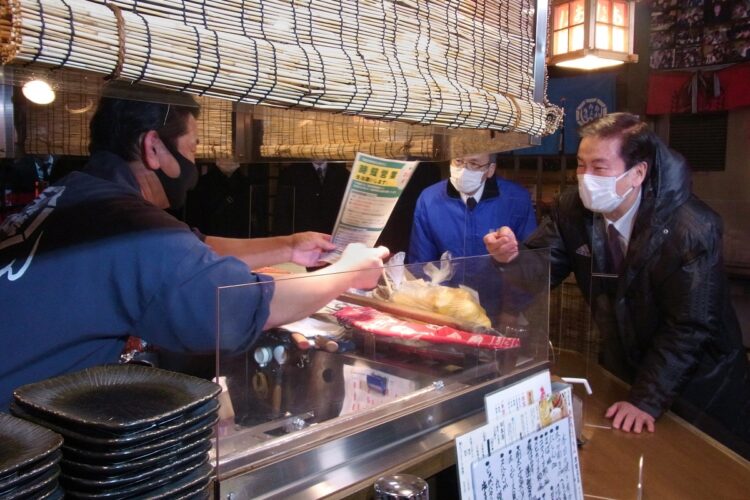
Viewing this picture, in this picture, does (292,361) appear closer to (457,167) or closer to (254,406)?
(254,406)

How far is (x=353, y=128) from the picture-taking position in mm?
2219

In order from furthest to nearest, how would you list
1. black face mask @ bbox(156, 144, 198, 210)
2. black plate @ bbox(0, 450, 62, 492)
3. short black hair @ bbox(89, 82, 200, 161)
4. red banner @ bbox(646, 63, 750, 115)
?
red banner @ bbox(646, 63, 750, 115) → black face mask @ bbox(156, 144, 198, 210) → short black hair @ bbox(89, 82, 200, 161) → black plate @ bbox(0, 450, 62, 492)

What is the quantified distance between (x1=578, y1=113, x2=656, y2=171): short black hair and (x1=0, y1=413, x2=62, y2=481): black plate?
8.13ft

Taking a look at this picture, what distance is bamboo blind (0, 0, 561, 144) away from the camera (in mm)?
793

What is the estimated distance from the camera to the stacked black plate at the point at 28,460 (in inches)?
30.8

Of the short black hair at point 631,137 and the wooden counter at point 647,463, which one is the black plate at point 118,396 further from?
the short black hair at point 631,137

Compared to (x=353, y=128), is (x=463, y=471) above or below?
below

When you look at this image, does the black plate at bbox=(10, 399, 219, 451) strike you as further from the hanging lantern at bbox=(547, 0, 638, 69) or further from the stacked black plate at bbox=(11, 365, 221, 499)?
the hanging lantern at bbox=(547, 0, 638, 69)

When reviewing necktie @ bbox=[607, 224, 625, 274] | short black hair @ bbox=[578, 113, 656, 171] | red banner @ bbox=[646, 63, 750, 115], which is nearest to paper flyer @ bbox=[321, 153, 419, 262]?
necktie @ bbox=[607, 224, 625, 274]

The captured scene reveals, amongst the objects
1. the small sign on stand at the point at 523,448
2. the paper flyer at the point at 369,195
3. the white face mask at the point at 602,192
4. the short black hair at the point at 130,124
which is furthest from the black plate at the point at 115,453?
the white face mask at the point at 602,192

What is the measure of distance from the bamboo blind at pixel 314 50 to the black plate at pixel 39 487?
0.52m

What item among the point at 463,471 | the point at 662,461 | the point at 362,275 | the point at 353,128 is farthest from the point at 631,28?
the point at 463,471

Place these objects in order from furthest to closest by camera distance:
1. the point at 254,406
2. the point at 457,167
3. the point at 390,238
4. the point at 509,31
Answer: the point at 390,238 → the point at 457,167 → the point at 509,31 → the point at 254,406

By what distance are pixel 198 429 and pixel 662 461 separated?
1.48 meters
